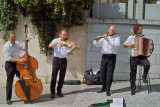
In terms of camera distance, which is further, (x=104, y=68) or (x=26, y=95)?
(x=104, y=68)

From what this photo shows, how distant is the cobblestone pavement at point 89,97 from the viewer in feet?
17.1

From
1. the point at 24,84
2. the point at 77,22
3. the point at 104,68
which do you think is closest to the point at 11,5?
the point at 77,22

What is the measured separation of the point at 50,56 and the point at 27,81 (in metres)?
2.28

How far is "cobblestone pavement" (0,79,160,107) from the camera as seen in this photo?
5198 millimetres

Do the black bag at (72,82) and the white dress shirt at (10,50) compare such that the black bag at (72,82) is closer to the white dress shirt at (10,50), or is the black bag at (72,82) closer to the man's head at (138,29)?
the white dress shirt at (10,50)

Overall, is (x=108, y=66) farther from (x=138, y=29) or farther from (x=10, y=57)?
(x=10, y=57)

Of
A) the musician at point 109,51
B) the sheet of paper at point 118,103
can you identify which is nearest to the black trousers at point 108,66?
the musician at point 109,51

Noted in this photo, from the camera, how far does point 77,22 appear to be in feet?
22.5

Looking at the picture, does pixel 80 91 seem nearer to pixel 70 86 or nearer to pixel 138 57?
pixel 70 86

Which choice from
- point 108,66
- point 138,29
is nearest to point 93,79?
point 108,66

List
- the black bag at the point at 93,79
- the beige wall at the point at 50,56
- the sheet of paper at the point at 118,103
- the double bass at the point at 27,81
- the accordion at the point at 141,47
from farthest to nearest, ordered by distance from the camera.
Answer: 1. the beige wall at the point at 50,56
2. the black bag at the point at 93,79
3. the accordion at the point at 141,47
4. the double bass at the point at 27,81
5. the sheet of paper at the point at 118,103

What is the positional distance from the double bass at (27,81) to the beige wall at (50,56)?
2.14 metres

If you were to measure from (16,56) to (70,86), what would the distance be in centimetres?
221

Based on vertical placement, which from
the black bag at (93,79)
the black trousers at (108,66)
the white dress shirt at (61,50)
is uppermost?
the white dress shirt at (61,50)
